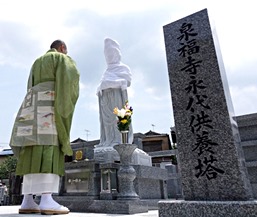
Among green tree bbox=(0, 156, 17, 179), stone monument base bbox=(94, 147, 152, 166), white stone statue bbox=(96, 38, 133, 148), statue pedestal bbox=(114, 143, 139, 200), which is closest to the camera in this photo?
statue pedestal bbox=(114, 143, 139, 200)

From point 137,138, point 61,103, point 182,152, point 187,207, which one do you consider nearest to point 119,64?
point 137,138

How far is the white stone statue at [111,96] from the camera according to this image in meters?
6.43

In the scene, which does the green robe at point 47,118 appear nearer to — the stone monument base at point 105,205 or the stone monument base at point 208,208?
the stone monument base at point 208,208

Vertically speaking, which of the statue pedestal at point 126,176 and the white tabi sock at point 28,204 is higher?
the statue pedestal at point 126,176

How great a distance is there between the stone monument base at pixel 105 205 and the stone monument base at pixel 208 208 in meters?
1.74

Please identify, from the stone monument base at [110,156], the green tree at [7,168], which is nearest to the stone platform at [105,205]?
the stone monument base at [110,156]

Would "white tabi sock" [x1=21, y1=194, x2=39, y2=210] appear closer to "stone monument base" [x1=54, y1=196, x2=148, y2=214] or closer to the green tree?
"stone monument base" [x1=54, y1=196, x2=148, y2=214]

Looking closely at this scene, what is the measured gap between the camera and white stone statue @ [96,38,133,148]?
643cm

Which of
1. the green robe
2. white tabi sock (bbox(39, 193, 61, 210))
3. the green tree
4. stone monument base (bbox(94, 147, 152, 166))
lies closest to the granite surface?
the green robe

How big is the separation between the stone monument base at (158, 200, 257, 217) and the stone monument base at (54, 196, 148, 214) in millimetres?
1744

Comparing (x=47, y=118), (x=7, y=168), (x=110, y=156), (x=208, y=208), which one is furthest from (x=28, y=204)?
(x=7, y=168)

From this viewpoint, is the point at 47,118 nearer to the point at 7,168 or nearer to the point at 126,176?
the point at 126,176

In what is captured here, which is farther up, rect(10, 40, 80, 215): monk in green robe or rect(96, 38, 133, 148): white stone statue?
rect(96, 38, 133, 148): white stone statue

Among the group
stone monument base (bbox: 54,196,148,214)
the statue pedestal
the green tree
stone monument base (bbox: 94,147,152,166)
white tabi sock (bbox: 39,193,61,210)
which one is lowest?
stone monument base (bbox: 54,196,148,214)
